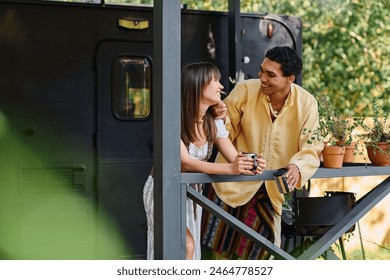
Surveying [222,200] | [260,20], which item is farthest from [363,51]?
[222,200]

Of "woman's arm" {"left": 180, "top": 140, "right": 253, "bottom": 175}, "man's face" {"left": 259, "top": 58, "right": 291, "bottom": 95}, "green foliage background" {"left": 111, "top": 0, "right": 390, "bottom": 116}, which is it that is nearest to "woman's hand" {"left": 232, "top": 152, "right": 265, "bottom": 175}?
"woman's arm" {"left": 180, "top": 140, "right": 253, "bottom": 175}

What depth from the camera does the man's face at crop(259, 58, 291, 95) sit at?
14.9ft

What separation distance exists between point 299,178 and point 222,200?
2.50 feet

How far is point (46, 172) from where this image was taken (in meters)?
5.63

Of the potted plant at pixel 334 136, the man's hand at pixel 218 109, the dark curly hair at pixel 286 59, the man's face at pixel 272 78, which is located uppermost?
the dark curly hair at pixel 286 59

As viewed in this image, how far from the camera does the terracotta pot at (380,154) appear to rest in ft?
14.7

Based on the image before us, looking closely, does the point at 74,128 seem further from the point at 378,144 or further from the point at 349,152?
the point at 378,144

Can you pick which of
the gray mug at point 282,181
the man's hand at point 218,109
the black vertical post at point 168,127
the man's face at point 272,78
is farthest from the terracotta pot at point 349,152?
the black vertical post at point 168,127

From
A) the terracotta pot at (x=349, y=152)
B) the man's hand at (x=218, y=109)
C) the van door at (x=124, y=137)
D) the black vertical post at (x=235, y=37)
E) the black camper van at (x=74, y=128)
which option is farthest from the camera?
the black vertical post at (x=235, y=37)

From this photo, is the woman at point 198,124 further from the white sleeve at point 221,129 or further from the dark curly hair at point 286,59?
the dark curly hair at point 286,59

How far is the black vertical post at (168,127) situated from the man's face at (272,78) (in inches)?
33.8

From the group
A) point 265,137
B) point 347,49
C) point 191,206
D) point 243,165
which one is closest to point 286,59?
point 265,137

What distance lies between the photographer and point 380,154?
4.51 metres

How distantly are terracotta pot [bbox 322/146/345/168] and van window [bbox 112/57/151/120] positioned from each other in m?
1.95
